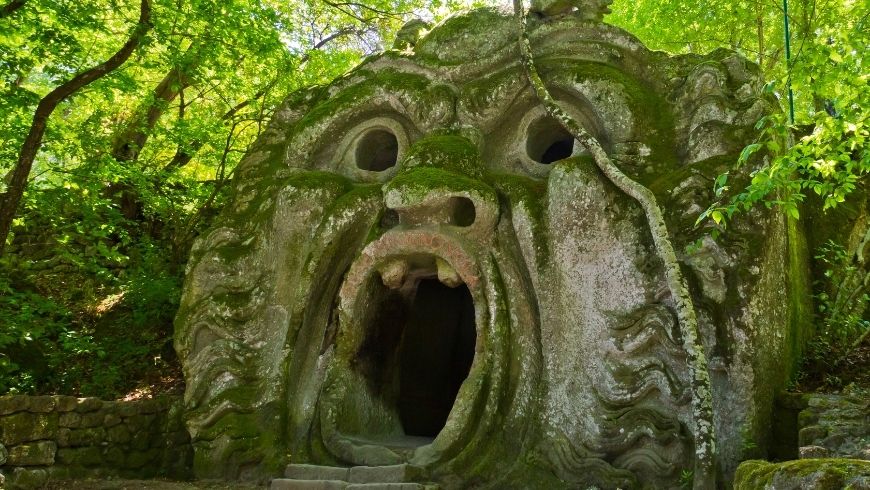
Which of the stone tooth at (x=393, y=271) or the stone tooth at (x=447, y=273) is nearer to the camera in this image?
the stone tooth at (x=447, y=273)

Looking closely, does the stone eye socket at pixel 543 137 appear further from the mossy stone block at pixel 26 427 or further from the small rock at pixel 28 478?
the small rock at pixel 28 478

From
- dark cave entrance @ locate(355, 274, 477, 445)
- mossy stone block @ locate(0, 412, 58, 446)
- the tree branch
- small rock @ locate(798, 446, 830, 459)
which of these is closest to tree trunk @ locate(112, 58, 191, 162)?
the tree branch

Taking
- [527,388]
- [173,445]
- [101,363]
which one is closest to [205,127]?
[101,363]

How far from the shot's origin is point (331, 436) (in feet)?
21.5

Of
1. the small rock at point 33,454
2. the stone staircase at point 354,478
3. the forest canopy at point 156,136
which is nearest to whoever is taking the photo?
the forest canopy at point 156,136

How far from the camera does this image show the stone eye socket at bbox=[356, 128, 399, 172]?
7.97 metres

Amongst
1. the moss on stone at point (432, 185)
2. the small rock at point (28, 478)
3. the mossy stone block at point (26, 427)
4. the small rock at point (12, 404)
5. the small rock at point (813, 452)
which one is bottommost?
the small rock at point (28, 478)

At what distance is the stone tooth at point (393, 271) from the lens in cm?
684

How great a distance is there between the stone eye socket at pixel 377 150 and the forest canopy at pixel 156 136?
6.05ft

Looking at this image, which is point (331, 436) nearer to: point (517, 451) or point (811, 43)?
point (517, 451)

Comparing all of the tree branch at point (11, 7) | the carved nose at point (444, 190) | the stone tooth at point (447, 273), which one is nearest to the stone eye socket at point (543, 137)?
the carved nose at point (444, 190)

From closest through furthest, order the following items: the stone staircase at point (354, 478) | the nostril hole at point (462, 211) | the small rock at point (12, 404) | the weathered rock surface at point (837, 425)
Answer: the weathered rock surface at point (837, 425), the stone staircase at point (354, 478), the small rock at point (12, 404), the nostril hole at point (462, 211)

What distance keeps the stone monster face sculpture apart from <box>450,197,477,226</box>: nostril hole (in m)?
0.02

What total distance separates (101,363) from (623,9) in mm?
11150
